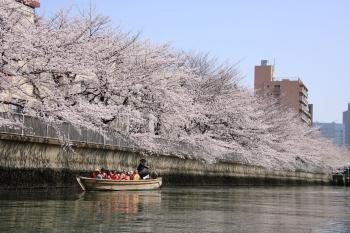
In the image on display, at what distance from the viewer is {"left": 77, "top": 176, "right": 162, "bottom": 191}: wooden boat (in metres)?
28.5

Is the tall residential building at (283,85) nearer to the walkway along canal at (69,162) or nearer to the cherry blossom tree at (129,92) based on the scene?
the cherry blossom tree at (129,92)

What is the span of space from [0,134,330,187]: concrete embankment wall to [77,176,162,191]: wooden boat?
8.63 feet

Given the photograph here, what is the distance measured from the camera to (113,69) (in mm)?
35656

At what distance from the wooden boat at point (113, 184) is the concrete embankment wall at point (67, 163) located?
2.63 m

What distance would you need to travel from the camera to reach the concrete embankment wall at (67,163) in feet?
91.8

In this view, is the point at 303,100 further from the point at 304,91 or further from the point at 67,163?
the point at 67,163

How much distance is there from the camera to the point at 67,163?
32031 millimetres

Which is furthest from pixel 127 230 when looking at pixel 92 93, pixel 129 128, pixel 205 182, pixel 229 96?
pixel 229 96

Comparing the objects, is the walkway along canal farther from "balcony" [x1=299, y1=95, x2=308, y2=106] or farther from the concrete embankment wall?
"balcony" [x1=299, y1=95, x2=308, y2=106]

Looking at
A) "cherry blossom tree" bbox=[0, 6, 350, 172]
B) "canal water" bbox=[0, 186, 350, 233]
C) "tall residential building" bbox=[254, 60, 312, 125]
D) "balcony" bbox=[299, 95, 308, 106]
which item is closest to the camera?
"canal water" bbox=[0, 186, 350, 233]

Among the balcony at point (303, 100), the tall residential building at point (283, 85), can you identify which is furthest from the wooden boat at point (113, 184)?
the balcony at point (303, 100)

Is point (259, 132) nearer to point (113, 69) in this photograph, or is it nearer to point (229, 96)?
point (229, 96)

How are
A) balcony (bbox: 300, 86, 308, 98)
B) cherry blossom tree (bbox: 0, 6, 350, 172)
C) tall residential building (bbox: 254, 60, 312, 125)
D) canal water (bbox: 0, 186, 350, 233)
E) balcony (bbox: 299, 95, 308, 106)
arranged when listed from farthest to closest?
1. balcony (bbox: 300, 86, 308, 98)
2. balcony (bbox: 299, 95, 308, 106)
3. tall residential building (bbox: 254, 60, 312, 125)
4. cherry blossom tree (bbox: 0, 6, 350, 172)
5. canal water (bbox: 0, 186, 350, 233)

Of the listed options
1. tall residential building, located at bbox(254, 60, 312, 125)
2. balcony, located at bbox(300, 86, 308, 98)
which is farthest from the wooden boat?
balcony, located at bbox(300, 86, 308, 98)
